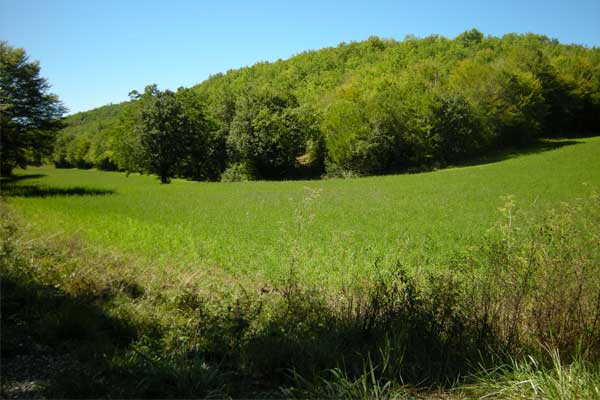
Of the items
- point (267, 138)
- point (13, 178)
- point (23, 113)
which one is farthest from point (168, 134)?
point (23, 113)

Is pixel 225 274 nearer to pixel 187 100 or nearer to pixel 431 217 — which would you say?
pixel 431 217

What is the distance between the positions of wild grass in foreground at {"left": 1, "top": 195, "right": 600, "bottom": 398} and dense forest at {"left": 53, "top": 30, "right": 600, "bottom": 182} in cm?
3907

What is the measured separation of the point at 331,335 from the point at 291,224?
12207 mm

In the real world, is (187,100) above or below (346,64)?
below

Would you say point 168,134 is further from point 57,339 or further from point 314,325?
point 314,325

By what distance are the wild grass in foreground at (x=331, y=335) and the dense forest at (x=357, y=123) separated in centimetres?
3907

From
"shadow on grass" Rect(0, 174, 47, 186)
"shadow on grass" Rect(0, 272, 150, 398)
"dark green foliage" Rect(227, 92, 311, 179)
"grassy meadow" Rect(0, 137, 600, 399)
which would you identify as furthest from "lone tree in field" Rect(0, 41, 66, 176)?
"dark green foliage" Rect(227, 92, 311, 179)

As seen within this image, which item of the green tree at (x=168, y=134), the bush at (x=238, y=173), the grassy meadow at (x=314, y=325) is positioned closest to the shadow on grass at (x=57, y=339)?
the grassy meadow at (x=314, y=325)

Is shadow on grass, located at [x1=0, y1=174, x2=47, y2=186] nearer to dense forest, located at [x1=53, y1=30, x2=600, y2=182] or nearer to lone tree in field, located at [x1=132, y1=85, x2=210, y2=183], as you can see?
dense forest, located at [x1=53, y1=30, x2=600, y2=182]

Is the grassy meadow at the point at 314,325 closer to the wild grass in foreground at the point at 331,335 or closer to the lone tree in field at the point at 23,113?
the wild grass in foreground at the point at 331,335


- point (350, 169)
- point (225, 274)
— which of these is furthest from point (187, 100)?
point (225, 274)

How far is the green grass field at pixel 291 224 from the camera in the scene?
376 inches

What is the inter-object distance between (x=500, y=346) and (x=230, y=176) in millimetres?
49502

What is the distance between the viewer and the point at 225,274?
8664 millimetres
